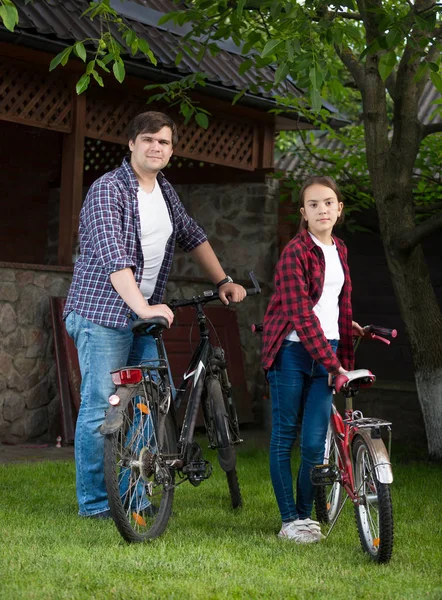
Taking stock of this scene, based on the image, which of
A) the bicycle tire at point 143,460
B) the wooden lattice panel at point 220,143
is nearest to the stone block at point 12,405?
the wooden lattice panel at point 220,143

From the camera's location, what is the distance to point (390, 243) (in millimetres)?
8219

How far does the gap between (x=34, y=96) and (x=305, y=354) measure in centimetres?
506

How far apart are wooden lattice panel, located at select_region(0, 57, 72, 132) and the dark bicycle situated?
434 centimetres

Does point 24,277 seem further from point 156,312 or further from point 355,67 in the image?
point 156,312

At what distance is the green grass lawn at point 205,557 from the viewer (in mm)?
3920

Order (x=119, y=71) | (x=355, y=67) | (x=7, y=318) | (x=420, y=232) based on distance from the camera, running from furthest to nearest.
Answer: (x=7, y=318) → (x=355, y=67) → (x=420, y=232) → (x=119, y=71)

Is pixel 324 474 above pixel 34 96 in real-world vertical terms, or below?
below

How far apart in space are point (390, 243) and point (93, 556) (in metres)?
4.55

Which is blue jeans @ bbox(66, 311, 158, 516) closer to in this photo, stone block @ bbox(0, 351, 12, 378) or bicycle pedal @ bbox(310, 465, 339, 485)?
bicycle pedal @ bbox(310, 465, 339, 485)

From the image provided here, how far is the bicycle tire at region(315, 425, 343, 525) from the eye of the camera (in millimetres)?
5141

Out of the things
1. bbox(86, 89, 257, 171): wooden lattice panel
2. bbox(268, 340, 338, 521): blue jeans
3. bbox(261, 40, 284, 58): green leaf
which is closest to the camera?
bbox(268, 340, 338, 521): blue jeans

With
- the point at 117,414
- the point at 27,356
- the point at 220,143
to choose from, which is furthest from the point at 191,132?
the point at 117,414

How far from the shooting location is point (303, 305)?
469 cm

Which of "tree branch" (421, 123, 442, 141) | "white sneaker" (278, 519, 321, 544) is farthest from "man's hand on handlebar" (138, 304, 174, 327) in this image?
"tree branch" (421, 123, 442, 141)
